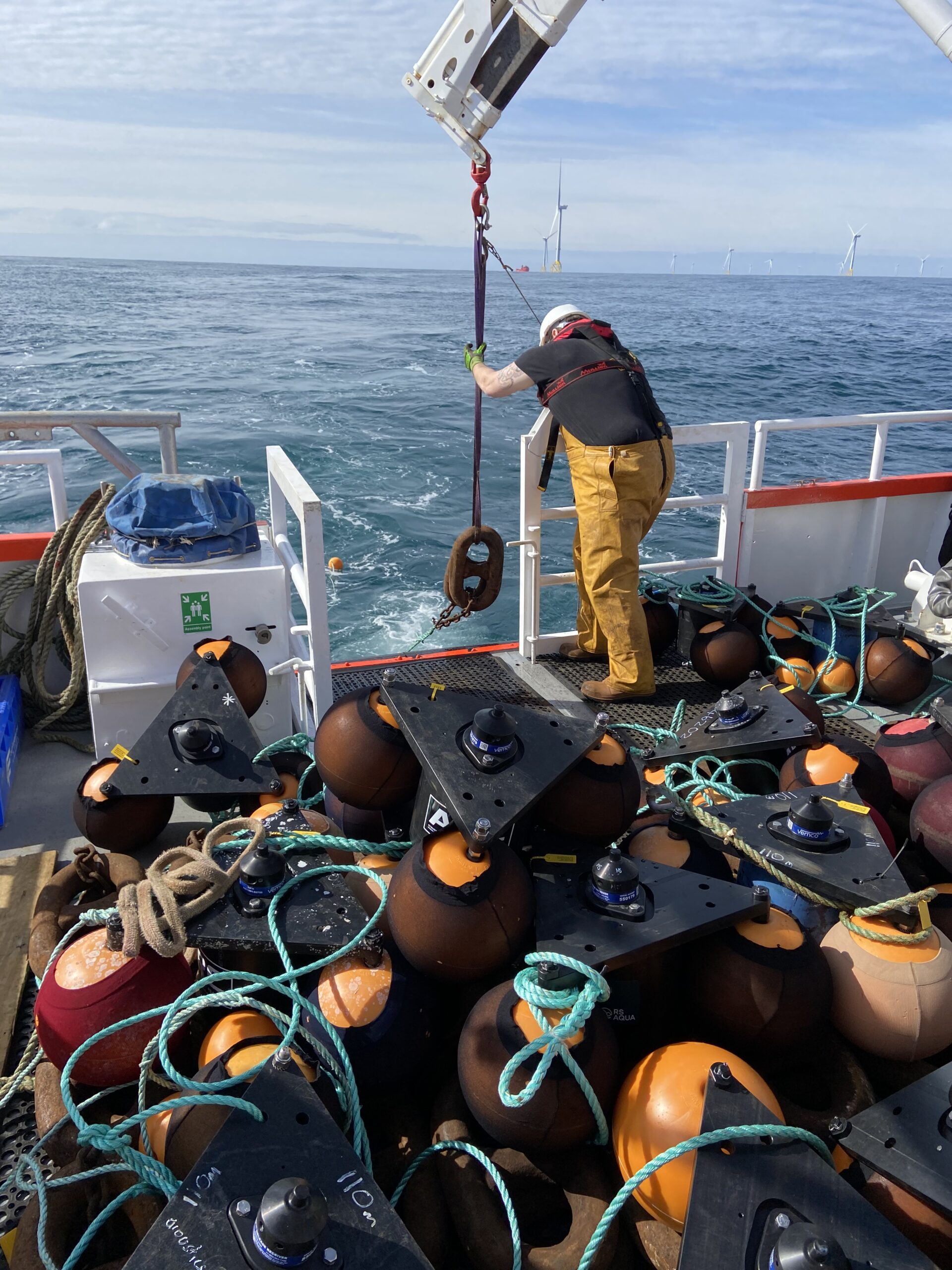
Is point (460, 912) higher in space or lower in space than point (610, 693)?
higher

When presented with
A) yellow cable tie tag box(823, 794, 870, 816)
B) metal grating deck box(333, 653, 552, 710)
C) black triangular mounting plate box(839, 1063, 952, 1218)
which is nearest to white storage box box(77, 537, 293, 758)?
metal grating deck box(333, 653, 552, 710)

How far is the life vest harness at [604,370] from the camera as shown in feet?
15.0

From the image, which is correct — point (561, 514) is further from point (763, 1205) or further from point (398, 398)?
point (398, 398)

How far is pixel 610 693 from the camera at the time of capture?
4.73 metres

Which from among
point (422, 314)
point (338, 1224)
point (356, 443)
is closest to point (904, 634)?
point (338, 1224)

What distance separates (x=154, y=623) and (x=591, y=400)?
2277 millimetres

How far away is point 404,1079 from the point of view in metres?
1.96

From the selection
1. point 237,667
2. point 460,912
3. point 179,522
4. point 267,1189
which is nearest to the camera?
point 267,1189

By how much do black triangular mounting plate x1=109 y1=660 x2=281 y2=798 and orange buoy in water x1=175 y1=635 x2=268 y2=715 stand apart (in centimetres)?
27

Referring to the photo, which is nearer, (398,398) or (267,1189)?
(267,1189)

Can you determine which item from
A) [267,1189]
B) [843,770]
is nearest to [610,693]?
[843,770]

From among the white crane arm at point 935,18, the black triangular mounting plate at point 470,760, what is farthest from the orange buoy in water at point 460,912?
the white crane arm at point 935,18

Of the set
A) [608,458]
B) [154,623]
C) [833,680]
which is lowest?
[833,680]

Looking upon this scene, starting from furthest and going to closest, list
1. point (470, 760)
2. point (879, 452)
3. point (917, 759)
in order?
point (879, 452) → point (917, 759) → point (470, 760)
